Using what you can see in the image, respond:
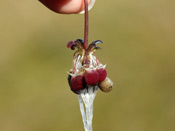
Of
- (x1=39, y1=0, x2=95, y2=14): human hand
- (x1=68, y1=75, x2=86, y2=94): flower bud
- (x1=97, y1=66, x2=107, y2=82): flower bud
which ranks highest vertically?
(x1=39, y1=0, x2=95, y2=14): human hand

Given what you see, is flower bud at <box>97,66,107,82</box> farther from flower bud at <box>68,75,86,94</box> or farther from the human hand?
the human hand

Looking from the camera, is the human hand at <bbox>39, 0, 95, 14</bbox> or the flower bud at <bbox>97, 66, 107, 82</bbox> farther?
the human hand at <bbox>39, 0, 95, 14</bbox>

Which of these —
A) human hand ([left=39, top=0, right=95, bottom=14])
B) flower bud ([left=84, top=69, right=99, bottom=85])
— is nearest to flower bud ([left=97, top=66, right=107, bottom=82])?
flower bud ([left=84, top=69, right=99, bottom=85])

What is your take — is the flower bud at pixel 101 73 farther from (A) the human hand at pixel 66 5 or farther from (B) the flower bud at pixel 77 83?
(A) the human hand at pixel 66 5

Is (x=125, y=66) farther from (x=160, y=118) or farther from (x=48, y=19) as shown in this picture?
(x=48, y=19)

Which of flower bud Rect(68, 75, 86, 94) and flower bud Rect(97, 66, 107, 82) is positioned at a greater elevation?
flower bud Rect(97, 66, 107, 82)

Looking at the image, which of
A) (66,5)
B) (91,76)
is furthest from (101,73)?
(66,5)

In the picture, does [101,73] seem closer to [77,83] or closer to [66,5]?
[77,83]

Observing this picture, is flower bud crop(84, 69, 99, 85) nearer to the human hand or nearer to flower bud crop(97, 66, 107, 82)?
flower bud crop(97, 66, 107, 82)

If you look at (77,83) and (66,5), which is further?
(66,5)

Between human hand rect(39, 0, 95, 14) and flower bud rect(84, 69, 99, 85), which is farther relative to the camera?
human hand rect(39, 0, 95, 14)
